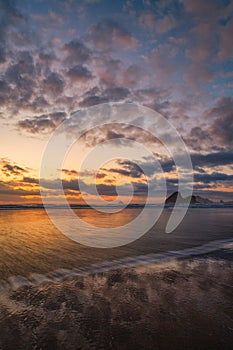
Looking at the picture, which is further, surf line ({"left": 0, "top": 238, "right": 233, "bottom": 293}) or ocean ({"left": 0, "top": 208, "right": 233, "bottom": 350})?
surf line ({"left": 0, "top": 238, "right": 233, "bottom": 293})

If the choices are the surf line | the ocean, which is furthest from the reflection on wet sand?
the surf line

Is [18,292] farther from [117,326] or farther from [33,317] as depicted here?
[117,326]

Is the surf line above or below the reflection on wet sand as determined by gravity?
below

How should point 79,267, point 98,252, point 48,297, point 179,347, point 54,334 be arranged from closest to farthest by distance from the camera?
point 179,347
point 54,334
point 48,297
point 79,267
point 98,252

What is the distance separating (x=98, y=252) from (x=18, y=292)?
13.4 ft

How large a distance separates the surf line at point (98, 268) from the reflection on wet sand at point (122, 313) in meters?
0.36

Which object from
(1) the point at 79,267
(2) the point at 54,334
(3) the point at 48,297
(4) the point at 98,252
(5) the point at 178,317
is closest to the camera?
(2) the point at 54,334

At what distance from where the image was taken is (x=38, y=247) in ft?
29.3

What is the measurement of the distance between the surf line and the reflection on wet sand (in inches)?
14.1

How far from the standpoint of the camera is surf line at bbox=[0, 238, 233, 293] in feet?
16.3

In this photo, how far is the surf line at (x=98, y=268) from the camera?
4961 mm

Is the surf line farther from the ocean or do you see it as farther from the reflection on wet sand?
the reflection on wet sand

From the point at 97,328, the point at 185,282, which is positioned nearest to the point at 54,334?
the point at 97,328

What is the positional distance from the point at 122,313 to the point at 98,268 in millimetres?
2746
